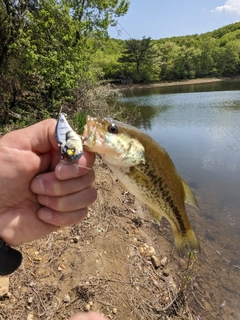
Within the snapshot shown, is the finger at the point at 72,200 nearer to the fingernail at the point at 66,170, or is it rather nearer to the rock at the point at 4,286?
the fingernail at the point at 66,170

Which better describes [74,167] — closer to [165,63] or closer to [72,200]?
[72,200]

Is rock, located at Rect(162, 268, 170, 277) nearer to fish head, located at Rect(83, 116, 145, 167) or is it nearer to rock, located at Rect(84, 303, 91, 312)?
rock, located at Rect(84, 303, 91, 312)

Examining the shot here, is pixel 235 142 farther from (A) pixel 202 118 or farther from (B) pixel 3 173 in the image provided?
(B) pixel 3 173

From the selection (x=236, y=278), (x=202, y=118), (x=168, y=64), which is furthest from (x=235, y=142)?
(x=168, y=64)

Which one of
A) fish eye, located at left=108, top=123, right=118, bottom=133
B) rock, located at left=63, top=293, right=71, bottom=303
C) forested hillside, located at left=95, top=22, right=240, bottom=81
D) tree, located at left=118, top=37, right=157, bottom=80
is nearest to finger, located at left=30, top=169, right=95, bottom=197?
fish eye, located at left=108, top=123, right=118, bottom=133

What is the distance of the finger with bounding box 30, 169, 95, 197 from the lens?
164cm

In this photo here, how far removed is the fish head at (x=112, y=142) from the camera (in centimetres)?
153

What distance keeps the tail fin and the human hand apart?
92cm

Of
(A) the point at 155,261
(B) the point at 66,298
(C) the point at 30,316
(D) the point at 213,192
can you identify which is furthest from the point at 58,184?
(D) the point at 213,192

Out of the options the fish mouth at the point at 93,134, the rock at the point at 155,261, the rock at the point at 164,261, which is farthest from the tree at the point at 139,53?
the fish mouth at the point at 93,134

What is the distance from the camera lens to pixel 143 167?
1765 mm

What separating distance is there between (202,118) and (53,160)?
20.0 metres

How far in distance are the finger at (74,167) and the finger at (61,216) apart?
0.33 metres

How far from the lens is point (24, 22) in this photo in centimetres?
1060
